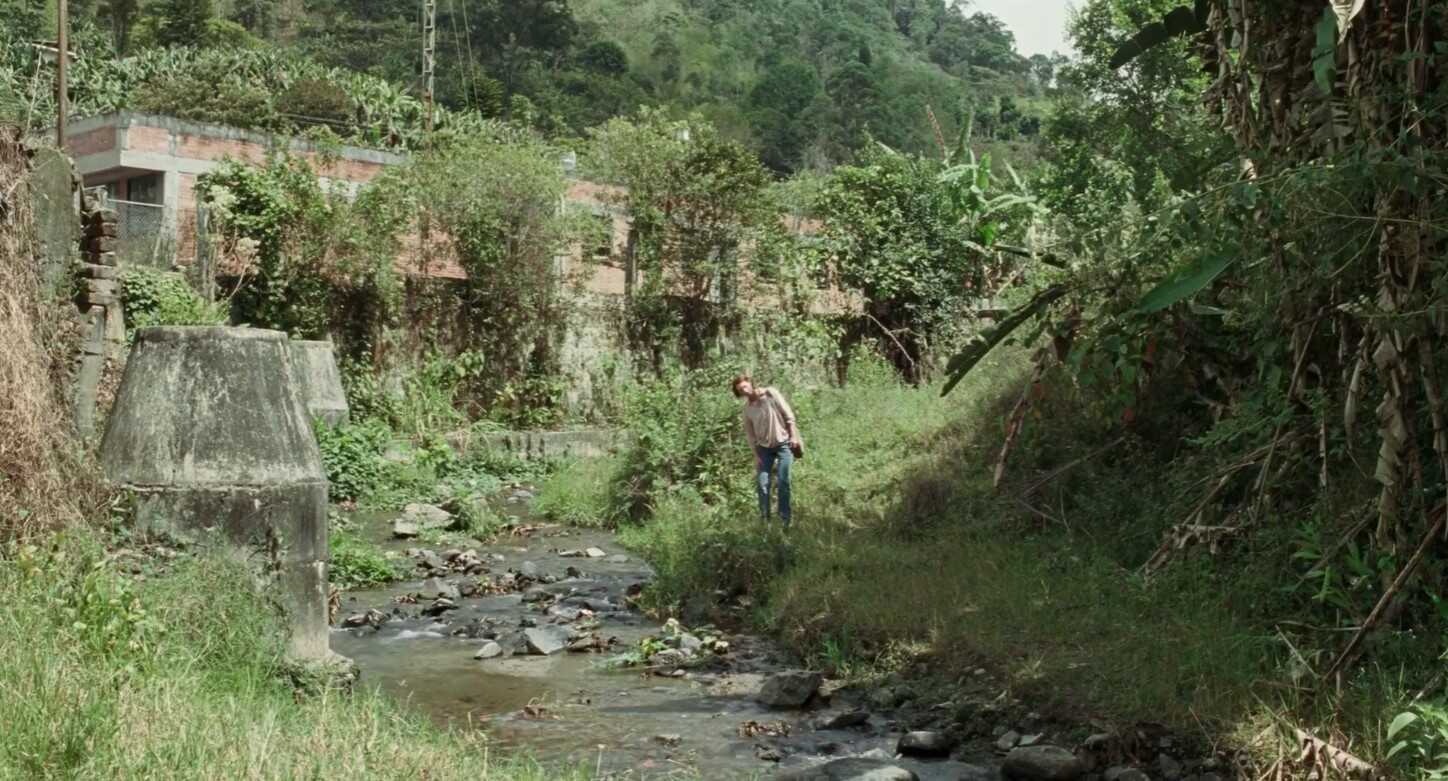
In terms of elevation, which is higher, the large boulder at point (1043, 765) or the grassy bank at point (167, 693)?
the grassy bank at point (167, 693)

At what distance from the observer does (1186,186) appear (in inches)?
383

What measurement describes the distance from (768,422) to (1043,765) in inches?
246

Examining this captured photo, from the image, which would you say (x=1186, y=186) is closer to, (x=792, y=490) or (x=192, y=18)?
(x=792, y=490)

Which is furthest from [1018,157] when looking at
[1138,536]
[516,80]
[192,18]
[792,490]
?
[1138,536]

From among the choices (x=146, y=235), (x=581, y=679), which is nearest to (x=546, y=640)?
(x=581, y=679)

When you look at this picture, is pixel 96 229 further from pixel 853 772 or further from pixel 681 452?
pixel 853 772

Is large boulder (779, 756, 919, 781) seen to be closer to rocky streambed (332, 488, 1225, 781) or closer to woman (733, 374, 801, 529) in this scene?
rocky streambed (332, 488, 1225, 781)

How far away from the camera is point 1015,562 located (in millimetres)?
10320

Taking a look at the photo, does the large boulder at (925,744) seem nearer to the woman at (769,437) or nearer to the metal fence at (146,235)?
the woman at (769,437)

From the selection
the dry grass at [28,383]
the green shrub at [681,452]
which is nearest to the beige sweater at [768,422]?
the green shrub at [681,452]

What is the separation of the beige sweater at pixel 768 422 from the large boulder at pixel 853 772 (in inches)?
229

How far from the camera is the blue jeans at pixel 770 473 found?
42.4 ft

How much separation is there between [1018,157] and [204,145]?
31024mm

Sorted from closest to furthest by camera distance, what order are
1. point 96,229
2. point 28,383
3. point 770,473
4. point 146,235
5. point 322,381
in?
point 28,383 < point 96,229 < point 770,473 < point 322,381 < point 146,235
